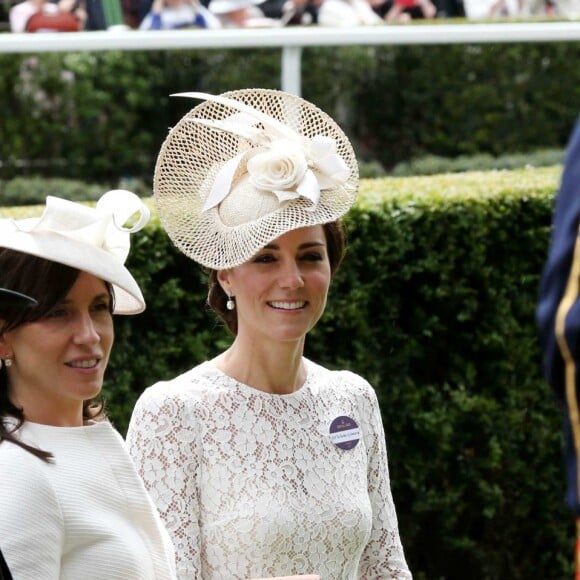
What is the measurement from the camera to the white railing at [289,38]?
885cm

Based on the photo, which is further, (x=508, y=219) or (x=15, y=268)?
(x=508, y=219)

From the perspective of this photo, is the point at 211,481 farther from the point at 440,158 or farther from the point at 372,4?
the point at 372,4

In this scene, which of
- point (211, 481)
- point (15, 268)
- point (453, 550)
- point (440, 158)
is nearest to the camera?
point (15, 268)

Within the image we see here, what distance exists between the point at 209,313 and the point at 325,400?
166cm

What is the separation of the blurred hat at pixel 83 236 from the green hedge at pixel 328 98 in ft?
19.8

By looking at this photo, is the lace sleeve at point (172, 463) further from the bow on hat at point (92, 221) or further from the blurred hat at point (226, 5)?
the blurred hat at point (226, 5)

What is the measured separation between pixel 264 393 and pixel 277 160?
553 millimetres

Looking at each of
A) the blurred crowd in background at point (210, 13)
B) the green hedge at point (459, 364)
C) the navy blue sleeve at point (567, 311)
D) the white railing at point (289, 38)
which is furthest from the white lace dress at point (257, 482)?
the blurred crowd in background at point (210, 13)

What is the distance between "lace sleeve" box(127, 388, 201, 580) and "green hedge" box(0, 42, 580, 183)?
5.80 metres

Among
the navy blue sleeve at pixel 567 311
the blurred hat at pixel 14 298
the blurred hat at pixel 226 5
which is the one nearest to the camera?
the navy blue sleeve at pixel 567 311

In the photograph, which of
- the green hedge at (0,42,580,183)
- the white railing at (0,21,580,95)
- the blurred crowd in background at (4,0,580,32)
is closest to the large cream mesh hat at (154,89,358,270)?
the white railing at (0,21,580,95)

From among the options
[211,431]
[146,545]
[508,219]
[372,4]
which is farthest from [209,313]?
[372,4]

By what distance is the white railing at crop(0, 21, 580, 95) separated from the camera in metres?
8.85

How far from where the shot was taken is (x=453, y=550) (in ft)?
18.9
